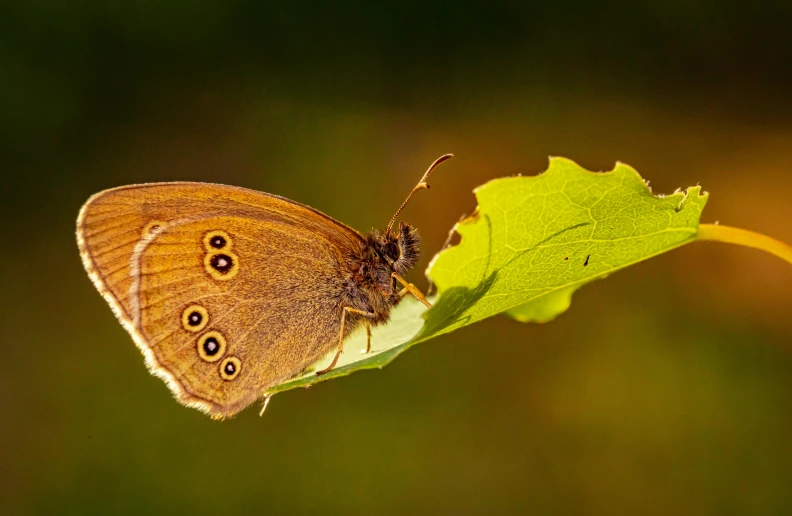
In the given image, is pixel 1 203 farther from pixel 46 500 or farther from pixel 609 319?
pixel 609 319

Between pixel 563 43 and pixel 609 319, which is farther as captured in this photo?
pixel 563 43

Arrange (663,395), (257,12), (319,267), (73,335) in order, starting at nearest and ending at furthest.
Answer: (319,267) → (663,395) → (73,335) → (257,12)

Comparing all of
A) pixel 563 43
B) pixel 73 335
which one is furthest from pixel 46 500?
pixel 563 43

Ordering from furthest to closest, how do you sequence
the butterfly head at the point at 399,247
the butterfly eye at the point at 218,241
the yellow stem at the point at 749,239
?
the butterfly head at the point at 399,247 < the butterfly eye at the point at 218,241 < the yellow stem at the point at 749,239

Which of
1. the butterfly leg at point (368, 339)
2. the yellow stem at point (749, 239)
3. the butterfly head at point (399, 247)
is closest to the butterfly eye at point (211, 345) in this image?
the butterfly leg at point (368, 339)

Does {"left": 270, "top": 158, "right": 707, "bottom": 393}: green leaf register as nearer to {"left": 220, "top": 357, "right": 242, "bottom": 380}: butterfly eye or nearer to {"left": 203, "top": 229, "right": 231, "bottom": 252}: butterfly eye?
{"left": 220, "top": 357, "right": 242, "bottom": 380}: butterfly eye

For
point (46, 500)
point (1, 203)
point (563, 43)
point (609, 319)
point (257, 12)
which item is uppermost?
point (563, 43)

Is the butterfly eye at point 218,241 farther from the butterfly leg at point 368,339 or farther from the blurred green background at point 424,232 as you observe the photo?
the blurred green background at point 424,232
